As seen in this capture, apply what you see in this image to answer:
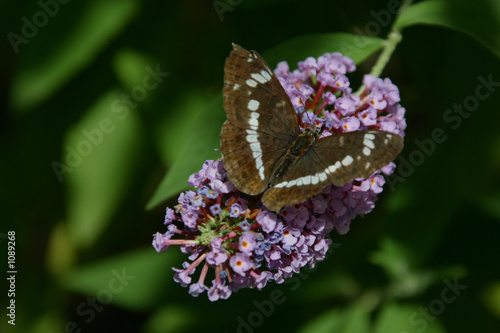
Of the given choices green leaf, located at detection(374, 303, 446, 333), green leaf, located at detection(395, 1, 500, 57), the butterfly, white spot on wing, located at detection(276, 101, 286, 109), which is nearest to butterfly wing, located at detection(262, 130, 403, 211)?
the butterfly

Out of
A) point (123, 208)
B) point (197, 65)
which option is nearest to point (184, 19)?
point (197, 65)

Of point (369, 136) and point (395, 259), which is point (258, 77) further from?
point (395, 259)

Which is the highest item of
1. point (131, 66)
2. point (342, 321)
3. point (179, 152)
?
point (131, 66)

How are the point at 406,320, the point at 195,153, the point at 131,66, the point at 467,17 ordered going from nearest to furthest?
the point at 467,17, the point at 195,153, the point at 406,320, the point at 131,66

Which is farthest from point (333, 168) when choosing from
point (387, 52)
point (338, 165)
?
point (387, 52)

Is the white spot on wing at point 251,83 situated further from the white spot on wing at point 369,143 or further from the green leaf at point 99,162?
the green leaf at point 99,162
